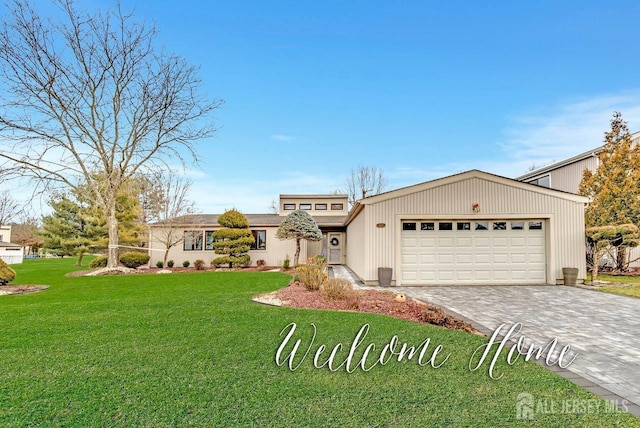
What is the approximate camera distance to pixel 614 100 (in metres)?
14.5

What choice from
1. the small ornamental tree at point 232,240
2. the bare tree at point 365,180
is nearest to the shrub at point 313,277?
the small ornamental tree at point 232,240

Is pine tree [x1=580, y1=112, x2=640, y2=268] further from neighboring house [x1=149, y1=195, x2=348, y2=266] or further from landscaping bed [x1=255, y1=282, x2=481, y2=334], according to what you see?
landscaping bed [x1=255, y1=282, x2=481, y2=334]

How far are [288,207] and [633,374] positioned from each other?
66.5 ft

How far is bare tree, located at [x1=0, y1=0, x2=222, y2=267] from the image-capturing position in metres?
13.7

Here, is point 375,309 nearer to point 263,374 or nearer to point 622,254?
point 263,374

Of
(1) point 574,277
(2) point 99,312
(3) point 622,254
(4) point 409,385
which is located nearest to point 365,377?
(4) point 409,385

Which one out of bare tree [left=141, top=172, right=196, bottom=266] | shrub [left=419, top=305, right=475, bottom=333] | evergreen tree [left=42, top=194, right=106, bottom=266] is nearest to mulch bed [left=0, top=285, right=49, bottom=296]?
bare tree [left=141, top=172, right=196, bottom=266]

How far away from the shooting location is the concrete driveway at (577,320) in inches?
135

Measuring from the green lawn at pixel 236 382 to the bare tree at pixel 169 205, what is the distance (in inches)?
507

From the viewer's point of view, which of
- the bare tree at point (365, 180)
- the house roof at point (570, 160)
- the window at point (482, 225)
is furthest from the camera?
the bare tree at point (365, 180)

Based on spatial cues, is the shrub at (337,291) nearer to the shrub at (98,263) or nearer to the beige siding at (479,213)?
the beige siding at (479,213)

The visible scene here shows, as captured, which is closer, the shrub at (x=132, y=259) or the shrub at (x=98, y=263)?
the shrub at (x=98, y=263)

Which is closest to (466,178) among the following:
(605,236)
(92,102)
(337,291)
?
(605,236)

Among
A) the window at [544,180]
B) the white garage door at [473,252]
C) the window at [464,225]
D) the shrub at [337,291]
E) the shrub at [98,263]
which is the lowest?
the shrub at [98,263]
